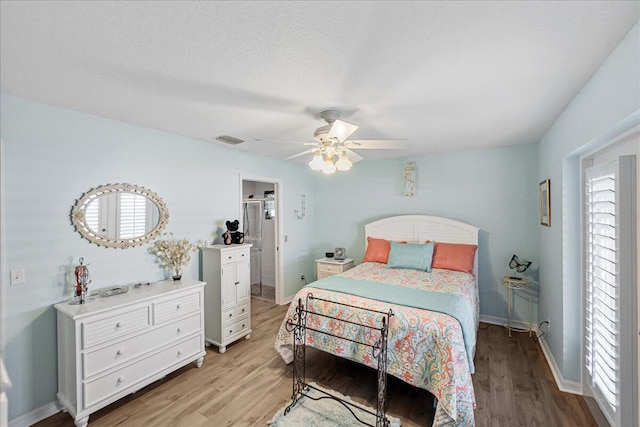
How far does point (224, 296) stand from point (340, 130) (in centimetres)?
232

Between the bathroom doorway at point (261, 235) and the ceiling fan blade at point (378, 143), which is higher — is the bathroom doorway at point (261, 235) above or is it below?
below

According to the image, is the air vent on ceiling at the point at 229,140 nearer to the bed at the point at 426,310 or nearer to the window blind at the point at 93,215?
the window blind at the point at 93,215

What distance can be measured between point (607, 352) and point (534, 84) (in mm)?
1845

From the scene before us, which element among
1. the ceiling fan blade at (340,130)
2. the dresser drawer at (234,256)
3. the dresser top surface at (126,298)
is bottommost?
the dresser top surface at (126,298)

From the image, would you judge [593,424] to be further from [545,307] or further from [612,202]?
[612,202]

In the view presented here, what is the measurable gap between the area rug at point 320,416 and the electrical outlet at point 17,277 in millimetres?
2161

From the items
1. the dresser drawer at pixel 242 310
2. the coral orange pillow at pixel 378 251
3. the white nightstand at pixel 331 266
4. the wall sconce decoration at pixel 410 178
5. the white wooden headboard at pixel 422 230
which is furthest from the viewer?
the white nightstand at pixel 331 266

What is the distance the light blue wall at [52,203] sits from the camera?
2104 mm

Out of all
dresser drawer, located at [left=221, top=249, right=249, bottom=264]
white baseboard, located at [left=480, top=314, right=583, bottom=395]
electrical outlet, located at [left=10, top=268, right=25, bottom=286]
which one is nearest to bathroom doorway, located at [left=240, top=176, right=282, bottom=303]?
dresser drawer, located at [left=221, top=249, right=249, bottom=264]

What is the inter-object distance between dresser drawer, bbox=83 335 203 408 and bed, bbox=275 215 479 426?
34.3 inches

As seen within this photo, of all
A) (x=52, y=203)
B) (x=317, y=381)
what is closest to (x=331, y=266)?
(x=317, y=381)

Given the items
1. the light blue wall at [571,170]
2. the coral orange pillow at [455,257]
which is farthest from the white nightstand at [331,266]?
the light blue wall at [571,170]

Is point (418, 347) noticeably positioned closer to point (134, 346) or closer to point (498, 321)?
point (134, 346)

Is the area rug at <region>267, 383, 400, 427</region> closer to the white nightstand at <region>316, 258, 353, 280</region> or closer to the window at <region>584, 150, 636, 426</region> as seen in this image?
the window at <region>584, 150, 636, 426</region>
